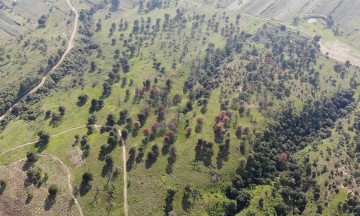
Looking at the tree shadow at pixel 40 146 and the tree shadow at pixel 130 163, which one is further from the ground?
the tree shadow at pixel 130 163

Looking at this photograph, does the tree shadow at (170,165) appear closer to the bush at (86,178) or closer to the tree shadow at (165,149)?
the tree shadow at (165,149)

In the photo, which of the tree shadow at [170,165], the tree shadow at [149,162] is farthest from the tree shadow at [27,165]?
the tree shadow at [170,165]

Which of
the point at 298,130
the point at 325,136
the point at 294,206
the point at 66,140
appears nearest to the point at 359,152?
the point at 325,136

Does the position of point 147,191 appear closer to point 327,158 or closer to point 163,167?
point 163,167

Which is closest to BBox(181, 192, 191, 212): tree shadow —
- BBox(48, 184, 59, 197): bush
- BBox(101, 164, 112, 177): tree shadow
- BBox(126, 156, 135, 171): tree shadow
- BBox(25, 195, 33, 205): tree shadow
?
BBox(126, 156, 135, 171): tree shadow

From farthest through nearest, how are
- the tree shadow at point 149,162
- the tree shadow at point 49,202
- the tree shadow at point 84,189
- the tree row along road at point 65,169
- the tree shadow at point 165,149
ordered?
1. the tree shadow at point 165,149
2. the tree shadow at point 149,162
3. the tree shadow at point 84,189
4. the tree row along road at point 65,169
5. the tree shadow at point 49,202

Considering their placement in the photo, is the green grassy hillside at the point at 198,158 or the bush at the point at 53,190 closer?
the bush at the point at 53,190

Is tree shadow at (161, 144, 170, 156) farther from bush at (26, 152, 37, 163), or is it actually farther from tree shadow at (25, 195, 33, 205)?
tree shadow at (25, 195, 33, 205)

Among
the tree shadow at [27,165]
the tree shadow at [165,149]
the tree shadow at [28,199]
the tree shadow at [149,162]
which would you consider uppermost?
the tree shadow at [165,149]

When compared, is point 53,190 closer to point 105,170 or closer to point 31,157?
point 105,170
